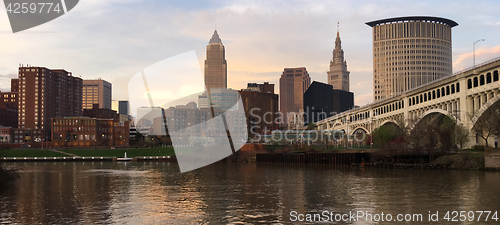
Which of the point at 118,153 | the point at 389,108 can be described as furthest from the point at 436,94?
the point at 118,153

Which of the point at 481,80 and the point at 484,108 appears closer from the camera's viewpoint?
the point at 484,108

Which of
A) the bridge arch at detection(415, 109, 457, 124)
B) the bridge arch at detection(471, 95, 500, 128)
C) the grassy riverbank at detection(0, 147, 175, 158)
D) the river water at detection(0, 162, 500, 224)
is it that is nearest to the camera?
the river water at detection(0, 162, 500, 224)

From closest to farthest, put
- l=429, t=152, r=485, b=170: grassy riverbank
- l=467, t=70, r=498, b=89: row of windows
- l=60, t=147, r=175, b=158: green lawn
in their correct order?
l=429, t=152, r=485, b=170: grassy riverbank
l=467, t=70, r=498, b=89: row of windows
l=60, t=147, r=175, b=158: green lawn

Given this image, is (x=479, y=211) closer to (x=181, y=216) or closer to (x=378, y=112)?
(x=181, y=216)

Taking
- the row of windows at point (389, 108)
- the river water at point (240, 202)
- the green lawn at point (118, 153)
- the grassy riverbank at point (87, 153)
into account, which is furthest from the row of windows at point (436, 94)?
the green lawn at point (118, 153)

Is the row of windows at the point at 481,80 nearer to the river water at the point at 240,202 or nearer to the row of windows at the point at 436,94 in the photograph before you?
the row of windows at the point at 436,94

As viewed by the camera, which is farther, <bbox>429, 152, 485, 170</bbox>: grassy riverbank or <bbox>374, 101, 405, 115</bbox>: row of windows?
<bbox>374, 101, 405, 115</bbox>: row of windows

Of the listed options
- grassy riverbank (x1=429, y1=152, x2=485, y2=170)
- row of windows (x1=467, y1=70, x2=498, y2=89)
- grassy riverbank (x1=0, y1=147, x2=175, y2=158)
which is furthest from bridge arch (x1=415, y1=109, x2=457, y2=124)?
grassy riverbank (x1=0, y1=147, x2=175, y2=158)

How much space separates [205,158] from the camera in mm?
137500

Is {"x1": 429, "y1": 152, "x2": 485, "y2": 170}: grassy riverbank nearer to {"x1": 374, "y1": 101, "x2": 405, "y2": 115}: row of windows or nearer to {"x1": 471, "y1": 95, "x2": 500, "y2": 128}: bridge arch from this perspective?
{"x1": 471, "y1": 95, "x2": 500, "y2": 128}: bridge arch

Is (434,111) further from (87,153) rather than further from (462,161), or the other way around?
(87,153)

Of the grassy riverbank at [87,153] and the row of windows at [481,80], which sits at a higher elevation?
the row of windows at [481,80]

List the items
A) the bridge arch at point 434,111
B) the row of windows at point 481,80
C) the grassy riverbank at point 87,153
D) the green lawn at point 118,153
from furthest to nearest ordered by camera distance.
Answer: the green lawn at point 118,153
the grassy riverbank at point 87,153
the bridge arch at point 434,111
the row of windows at point 481,80

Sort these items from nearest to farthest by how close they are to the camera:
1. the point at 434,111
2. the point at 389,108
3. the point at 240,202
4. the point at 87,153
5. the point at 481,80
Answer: the point at 240,202, the point at 481,80, the point at 434,111, the point at 389,108, the point at 87,153
